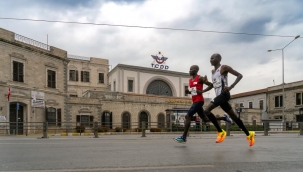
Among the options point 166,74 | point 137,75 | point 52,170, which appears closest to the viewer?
point 52,170

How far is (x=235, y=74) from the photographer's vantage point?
21.3 ft

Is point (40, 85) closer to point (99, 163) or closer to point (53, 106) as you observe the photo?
point (53, 106)

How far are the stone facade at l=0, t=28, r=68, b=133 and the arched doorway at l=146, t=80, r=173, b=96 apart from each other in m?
21.9

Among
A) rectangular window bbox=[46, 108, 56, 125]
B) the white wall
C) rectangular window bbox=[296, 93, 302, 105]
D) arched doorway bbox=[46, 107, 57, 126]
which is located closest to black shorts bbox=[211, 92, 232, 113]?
arched doorway bbox=[46, 107, 57, 126]

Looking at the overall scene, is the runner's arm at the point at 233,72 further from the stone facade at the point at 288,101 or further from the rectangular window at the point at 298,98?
the rectangular window at the point at 298,98

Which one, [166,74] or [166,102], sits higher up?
[166,74]

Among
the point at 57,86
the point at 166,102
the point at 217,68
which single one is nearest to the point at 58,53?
the point at 57,86

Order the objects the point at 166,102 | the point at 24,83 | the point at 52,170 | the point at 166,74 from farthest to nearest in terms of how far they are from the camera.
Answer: the point at 166,74 → the point at 166,102 → the point at 24,83 → the point at 52,170

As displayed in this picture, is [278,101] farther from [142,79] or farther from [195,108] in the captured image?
[195,108]

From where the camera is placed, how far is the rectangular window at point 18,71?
96.0 feet

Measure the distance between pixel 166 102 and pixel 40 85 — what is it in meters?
20.0

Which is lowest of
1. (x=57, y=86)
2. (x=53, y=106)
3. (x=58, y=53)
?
(x=53, y=106)

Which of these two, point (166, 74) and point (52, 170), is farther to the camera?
point (166, 74)

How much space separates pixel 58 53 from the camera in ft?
115
